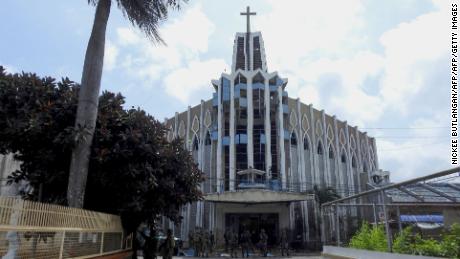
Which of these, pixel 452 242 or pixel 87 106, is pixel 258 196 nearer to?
pixel 87 106

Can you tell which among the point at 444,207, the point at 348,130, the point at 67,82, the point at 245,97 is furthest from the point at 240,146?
the point at 444,207

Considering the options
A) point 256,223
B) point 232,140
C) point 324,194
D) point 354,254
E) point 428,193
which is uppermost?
point 232,140

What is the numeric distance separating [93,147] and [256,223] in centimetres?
2539

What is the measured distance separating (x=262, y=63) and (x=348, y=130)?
39.1ft

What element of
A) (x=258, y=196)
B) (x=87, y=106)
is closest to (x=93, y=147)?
(x=87, y=106)

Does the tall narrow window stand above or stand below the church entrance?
above

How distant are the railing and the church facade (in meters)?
21.3

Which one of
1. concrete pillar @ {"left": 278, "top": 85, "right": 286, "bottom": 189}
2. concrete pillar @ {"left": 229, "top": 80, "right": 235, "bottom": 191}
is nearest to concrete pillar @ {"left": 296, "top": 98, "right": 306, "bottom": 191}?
concrete pillar @ {"left": 278, "top": 85, "right": 286, "bottom": 189}

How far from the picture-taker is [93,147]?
1115 cm

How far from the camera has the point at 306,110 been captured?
41.3 m

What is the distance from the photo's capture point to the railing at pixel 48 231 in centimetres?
564

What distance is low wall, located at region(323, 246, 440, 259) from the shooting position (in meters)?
9.20

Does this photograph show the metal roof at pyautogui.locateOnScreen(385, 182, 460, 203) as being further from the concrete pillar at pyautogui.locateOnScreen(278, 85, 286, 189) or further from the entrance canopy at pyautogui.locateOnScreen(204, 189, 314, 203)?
the concrete pillar at pyautogui.locateOnScreen(278, 85, 286, 189)

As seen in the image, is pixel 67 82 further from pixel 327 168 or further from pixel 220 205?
pixel 327 168
